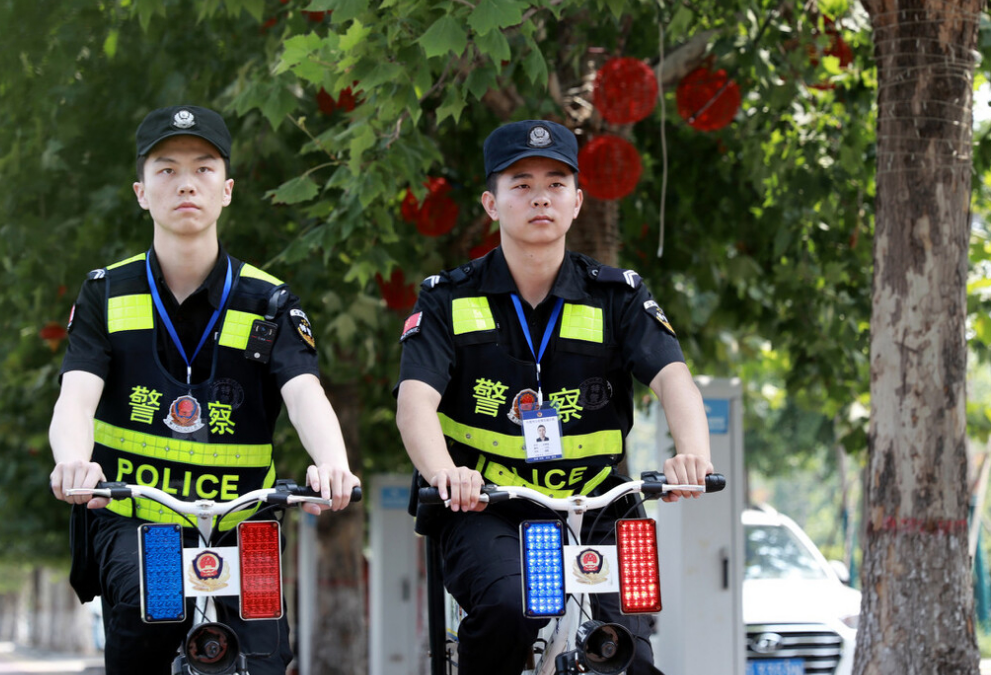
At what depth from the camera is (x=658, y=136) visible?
35.1ft

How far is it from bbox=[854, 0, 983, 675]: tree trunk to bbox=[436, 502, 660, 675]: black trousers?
2448 millimetres

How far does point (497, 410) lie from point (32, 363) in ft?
30.0

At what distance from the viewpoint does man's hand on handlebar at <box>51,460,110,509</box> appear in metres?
3.49

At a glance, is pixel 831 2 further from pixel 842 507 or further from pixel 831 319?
pixel 842 507

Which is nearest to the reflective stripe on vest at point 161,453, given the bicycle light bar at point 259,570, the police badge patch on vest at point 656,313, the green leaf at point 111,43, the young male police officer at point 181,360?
the young male police officer at point 181,360

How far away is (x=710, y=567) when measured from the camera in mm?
8867

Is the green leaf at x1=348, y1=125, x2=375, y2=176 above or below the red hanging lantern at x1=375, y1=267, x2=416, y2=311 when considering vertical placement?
above

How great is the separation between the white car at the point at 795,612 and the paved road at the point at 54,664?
494 cm

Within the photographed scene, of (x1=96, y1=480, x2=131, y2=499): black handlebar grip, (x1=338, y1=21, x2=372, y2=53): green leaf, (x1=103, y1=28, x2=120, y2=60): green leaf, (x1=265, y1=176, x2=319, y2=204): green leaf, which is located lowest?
(x1=96, y1=480, x2=131, y2=499): black handlebar grip

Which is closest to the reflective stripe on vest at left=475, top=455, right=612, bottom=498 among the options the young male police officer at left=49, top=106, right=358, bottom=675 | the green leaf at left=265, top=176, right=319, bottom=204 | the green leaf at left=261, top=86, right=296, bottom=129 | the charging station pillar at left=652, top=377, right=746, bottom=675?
the young male police officer at left=49, top=106, right=358, bottom=675

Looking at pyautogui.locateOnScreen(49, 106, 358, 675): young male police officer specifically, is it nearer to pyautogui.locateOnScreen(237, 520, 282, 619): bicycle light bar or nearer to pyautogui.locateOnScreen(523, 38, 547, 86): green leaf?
pyautogui.locateOnScreen(237, 520, 282, 619): bicycle light bar

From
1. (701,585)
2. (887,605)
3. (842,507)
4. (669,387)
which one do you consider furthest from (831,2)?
(842,507)

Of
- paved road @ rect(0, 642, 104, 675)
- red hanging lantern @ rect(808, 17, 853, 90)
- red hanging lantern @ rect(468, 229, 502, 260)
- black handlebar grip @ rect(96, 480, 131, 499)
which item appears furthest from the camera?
paved road @ rect(0, 642, 104, 675)

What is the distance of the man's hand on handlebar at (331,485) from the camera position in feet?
11.8
